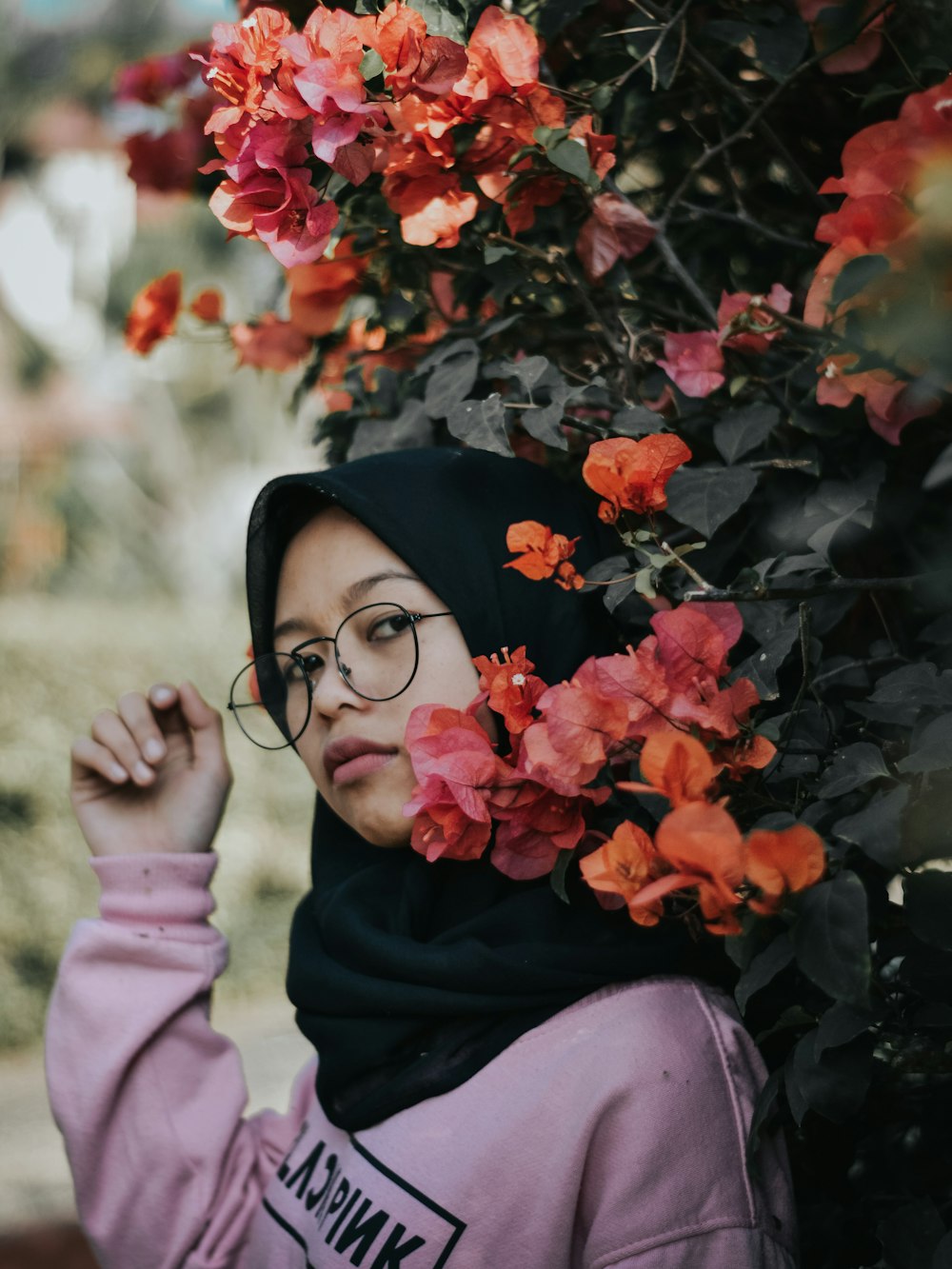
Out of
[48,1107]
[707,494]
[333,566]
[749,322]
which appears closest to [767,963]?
[707,494]

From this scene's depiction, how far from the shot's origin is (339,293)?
1.36 m

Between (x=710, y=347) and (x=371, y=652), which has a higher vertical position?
(x=710, y=347)

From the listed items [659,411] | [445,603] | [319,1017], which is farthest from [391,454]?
[319,1017]

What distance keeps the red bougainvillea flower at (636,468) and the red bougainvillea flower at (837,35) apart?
0.43m

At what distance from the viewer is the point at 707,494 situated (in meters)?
0.97

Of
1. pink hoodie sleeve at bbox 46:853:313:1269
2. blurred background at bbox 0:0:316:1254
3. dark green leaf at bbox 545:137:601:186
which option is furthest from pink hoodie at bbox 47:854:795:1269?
blurred background at bbox 0:0:316:1254

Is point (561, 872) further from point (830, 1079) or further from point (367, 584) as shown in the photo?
point (367, 584)

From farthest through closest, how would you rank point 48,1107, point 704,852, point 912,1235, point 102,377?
point 102,377 < point 48,1107 < point 912,1235 < point 704,852

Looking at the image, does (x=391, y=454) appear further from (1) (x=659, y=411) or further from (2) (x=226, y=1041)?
(2) (x=226, y=1041)

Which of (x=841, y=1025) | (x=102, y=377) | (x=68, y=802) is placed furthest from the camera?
(x=102, y=377)

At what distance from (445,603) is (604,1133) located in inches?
20.9

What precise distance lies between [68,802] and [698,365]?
440 cm

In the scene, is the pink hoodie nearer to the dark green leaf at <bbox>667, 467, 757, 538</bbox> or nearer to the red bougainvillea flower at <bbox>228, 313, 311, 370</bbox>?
the dark green leaf at <bbox>667, 467, 757, 538</bbox>

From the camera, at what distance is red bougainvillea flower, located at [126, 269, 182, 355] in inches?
56.8
